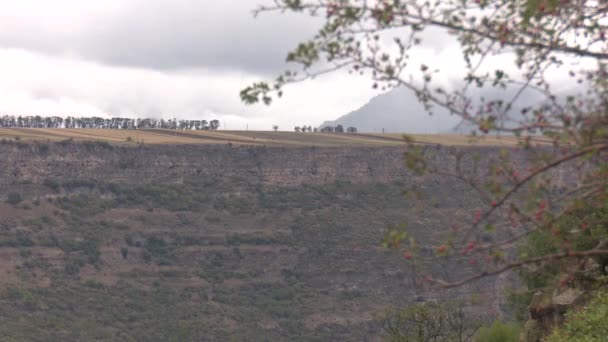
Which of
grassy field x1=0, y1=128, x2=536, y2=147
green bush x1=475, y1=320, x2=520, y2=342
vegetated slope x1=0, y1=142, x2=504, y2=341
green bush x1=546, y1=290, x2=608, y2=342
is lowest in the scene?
vegetated slope x1=0, y1=142, x2=504, y2=341

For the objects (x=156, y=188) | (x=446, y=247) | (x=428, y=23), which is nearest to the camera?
(x=446, y=247)

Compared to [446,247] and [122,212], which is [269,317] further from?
[446,247]

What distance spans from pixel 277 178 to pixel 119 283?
2127 centimetres

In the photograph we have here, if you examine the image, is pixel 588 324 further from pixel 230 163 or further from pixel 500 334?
pixel 230 163

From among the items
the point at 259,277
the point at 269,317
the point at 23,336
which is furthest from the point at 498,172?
the point at 259,277

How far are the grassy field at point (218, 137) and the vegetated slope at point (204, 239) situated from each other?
4.08 metres

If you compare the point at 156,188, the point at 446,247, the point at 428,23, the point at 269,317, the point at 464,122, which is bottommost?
the point at 269,317

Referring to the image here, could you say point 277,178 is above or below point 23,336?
above

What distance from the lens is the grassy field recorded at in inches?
4346

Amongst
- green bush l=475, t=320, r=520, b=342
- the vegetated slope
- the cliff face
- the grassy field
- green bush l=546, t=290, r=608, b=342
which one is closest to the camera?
green bush l=546, t=290, r=608, b=342

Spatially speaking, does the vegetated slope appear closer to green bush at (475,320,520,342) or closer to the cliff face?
the cliff face

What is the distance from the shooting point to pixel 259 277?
97.6m

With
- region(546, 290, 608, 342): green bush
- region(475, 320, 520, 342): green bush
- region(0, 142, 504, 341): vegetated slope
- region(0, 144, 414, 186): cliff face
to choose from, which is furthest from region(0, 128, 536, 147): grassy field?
region(546, 290, 608, 342): green bush

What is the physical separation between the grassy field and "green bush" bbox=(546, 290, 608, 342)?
274ft
